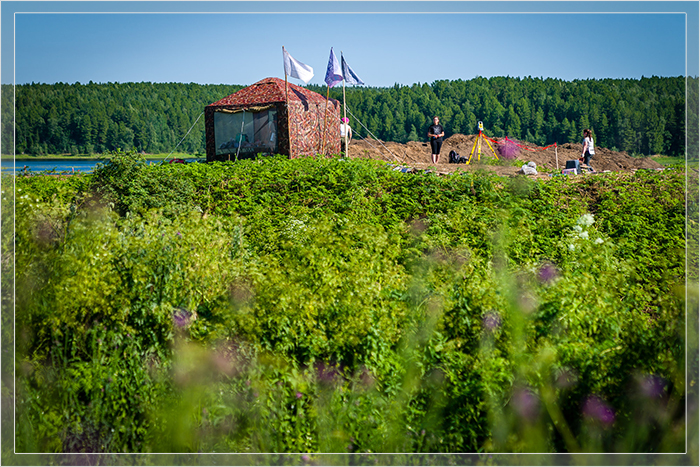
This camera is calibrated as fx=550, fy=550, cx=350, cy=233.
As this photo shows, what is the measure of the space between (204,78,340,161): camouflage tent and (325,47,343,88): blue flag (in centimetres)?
126

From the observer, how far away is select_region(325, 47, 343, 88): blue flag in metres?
13.6

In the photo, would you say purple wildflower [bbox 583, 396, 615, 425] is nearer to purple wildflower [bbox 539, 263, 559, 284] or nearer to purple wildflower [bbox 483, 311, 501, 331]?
purple wildflower [bbox 483, 311, 501, 331]

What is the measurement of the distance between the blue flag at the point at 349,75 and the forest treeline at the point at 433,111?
23.6 ft

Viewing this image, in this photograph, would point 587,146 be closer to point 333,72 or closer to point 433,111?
point 333,72

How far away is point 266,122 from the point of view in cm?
1489

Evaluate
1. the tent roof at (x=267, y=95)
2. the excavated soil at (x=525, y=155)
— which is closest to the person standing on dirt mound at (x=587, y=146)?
the excavated soil at (x=525, y=155)

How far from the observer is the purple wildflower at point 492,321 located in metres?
3.94

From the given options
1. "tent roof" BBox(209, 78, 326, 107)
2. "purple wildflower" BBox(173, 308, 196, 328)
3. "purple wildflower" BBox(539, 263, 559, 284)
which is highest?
"tent roof" BBox(209, 78, 326, 107)

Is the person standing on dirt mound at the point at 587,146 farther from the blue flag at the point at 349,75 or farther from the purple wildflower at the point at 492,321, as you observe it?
the purple wildflower at the point at 492,321

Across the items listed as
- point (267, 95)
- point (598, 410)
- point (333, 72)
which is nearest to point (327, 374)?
point (598, 410)

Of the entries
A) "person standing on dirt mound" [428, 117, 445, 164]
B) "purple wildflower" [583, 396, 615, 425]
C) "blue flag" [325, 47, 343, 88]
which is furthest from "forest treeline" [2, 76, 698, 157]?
"purple wildflower" [583, 396, 615, 425]

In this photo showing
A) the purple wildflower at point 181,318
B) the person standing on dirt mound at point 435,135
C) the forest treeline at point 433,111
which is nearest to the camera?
the purple wildflower at point 181,318

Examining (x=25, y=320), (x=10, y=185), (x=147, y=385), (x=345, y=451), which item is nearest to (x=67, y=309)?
(x=25, y=320)

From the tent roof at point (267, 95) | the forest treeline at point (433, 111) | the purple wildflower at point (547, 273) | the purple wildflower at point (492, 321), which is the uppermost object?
the forest treeline at point (433, 111)
